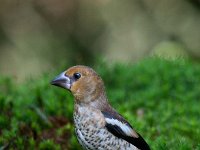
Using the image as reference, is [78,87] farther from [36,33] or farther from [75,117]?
[36,33]

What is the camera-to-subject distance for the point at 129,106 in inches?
275

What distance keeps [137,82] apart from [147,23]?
443cm

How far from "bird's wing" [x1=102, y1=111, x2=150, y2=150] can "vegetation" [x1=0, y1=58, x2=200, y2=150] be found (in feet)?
1.13

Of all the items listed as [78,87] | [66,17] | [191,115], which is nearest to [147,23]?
[66,17]

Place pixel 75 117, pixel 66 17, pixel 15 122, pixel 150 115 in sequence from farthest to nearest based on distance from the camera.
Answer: pixel 66 17
pixel 150 115
pixel 15 122
pixel 75 117

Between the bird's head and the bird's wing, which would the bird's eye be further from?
the bird's wing

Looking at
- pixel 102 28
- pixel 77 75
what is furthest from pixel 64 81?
pixel 102 28

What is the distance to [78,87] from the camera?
4.96 metres

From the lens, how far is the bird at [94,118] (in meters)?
4.74

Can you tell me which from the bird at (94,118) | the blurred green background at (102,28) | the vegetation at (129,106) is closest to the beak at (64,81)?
the bird at (94,118)

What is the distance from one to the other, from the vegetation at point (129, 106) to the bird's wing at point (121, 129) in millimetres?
344

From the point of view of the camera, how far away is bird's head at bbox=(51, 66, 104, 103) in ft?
16.2

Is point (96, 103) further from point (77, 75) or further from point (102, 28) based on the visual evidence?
point (102, 28)

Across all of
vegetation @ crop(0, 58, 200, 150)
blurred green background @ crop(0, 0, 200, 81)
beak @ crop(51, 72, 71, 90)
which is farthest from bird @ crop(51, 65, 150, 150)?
blurred green background @ crop(0, 0, 200, 81)
